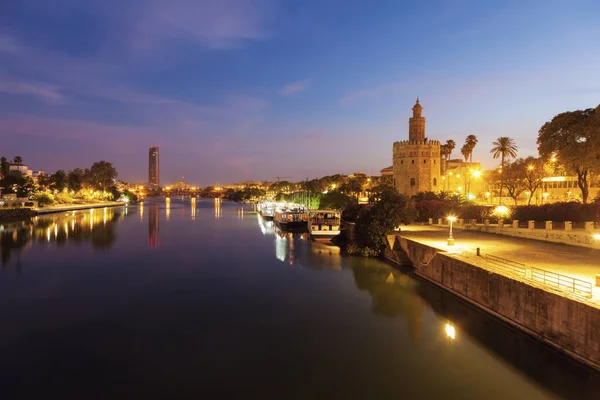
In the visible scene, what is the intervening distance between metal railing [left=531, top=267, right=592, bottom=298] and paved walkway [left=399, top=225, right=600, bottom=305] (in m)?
0.32

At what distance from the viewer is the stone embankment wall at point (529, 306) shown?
14789 mm

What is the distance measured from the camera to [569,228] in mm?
32344

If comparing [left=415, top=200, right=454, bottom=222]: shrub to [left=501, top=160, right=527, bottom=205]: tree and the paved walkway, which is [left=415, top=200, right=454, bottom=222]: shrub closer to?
the paved walkway

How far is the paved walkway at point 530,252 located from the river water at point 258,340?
3457 millimetres

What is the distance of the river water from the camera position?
615 inches

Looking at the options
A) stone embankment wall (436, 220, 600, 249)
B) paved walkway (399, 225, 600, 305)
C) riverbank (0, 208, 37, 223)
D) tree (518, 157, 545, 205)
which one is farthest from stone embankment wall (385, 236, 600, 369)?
riverbank (0, 208, 37, 223)

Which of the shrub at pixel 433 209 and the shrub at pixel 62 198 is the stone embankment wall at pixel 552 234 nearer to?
the shrub at pixel 433 209

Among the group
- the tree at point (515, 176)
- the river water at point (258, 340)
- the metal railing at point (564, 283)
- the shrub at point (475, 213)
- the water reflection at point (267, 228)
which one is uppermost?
the tree at point (515, 176)

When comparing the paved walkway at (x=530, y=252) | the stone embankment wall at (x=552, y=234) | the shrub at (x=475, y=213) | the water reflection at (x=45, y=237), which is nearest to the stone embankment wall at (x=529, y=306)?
the paved walkway at (x=530, y=252)

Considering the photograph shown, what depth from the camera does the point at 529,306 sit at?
1809 cm

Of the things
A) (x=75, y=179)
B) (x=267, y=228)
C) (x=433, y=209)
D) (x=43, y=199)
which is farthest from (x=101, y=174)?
(x=433, y=209)

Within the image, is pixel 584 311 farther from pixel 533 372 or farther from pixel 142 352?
pixel 142 352

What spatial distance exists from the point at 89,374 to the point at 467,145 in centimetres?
9994

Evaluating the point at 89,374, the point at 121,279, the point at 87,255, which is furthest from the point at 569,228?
the point at 87,255
